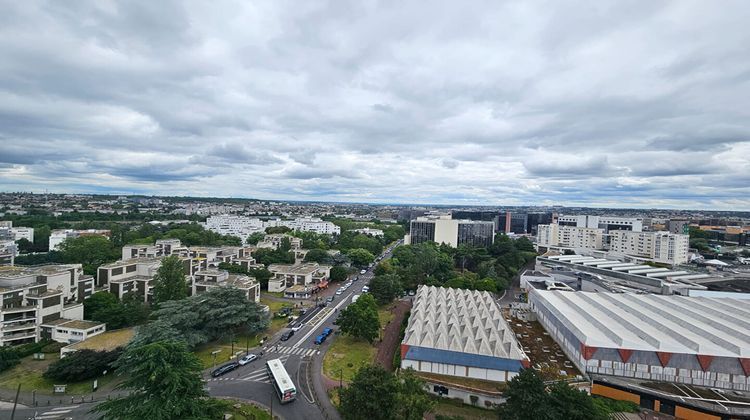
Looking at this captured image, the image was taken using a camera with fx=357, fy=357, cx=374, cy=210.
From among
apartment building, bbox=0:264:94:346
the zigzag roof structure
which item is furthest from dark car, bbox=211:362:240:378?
apartment building, bbox=0:264:94:346

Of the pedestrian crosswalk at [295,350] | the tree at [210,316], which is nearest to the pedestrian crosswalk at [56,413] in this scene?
the tree at [210,316]

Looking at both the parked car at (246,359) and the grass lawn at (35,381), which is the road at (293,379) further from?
the grass lawn at (35,381)

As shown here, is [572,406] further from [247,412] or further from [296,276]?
[296,276]

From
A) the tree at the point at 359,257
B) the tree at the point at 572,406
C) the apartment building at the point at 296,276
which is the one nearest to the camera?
the tree at the point at 572,406

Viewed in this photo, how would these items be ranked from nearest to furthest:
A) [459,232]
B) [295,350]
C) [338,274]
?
[295,350], [338,274], [459,232]

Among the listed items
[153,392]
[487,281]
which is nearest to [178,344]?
[153,392]

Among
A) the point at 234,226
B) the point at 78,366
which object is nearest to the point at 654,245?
the point at 78,366
